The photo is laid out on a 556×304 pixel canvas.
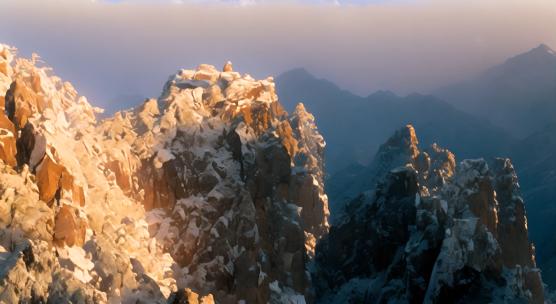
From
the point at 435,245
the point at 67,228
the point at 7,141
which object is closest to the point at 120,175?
the point at 7,141

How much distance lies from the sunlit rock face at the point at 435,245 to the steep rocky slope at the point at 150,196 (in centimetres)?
1846

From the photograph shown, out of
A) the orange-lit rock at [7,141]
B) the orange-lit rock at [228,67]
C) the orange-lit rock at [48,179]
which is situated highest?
the orange-lit rock at [228,67]

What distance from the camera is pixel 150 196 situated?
81.4 m

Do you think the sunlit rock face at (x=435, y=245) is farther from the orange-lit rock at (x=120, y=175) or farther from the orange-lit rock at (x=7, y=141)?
the orange-lit rock at (x=7, y=141)

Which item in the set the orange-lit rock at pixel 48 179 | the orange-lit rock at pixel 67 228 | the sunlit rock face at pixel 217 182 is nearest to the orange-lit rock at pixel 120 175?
the sunlit rock face at pixel 217 182

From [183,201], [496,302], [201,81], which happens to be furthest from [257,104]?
[496,302]

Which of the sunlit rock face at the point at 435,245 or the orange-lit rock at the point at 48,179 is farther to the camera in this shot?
the sunlit rock face at the point at 435,245

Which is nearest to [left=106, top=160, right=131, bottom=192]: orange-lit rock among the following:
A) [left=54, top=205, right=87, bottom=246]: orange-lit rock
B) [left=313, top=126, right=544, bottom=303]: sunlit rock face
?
[left=54, top=205, right=87, bottom=246]: orange-lit rock

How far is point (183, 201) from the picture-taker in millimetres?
83000

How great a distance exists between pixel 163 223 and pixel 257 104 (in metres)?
30.8

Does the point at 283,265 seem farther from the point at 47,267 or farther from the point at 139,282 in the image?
the point at 47,267

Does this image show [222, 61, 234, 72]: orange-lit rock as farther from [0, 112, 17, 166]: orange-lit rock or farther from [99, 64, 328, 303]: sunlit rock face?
[0, 112, 17, 166]: orange-lit rock

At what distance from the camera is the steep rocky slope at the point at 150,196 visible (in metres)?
54.6

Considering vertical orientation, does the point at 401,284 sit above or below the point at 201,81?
below
